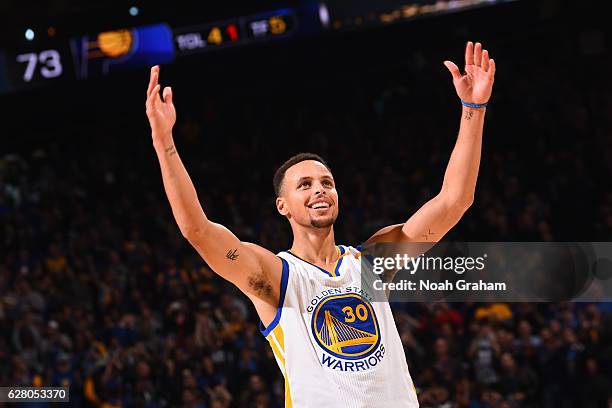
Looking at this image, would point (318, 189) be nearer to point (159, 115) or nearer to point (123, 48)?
point (159, 115)

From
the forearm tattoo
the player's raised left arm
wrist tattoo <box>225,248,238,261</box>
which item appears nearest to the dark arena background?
the player's raised left arm

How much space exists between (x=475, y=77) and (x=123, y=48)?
427 inches

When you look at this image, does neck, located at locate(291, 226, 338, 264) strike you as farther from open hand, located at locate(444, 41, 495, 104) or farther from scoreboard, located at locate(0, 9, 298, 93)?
scoreboard, located at locate(0, 9, 298, 93)

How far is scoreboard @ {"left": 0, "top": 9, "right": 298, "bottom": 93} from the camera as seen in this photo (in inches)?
564

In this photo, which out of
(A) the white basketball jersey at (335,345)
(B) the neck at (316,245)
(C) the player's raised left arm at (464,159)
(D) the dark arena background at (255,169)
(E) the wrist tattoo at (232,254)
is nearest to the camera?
(A) the white basketball jersey at (335,345)

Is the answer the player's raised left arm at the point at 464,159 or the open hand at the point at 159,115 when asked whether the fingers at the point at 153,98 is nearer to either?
the open hand at the point at 159,115

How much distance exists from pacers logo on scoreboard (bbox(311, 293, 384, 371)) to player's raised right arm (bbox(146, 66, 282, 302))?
0.25 meters

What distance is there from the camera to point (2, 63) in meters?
14.4

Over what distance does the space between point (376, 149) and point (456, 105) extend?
1.65 metres

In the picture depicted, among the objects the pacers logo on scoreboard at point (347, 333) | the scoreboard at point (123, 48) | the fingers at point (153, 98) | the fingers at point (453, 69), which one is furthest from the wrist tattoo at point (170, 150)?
the scoreboard at point (123, 48)

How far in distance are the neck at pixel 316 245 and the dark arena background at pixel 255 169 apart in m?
5.96

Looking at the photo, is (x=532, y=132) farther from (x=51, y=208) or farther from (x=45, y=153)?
(x=45, y=153)

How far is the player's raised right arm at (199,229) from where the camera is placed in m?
3.96

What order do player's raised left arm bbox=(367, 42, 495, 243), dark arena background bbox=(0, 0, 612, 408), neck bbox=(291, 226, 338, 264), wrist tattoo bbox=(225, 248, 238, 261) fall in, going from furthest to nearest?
dark arena background bbox=(0, 0, 612, 408) < neck bbox=(291, 226, 338, 264) < player's raised left arm bbox=(367, 42, 495, 243) < wrist tattoo bbox=(225, 248, 238, 261)
